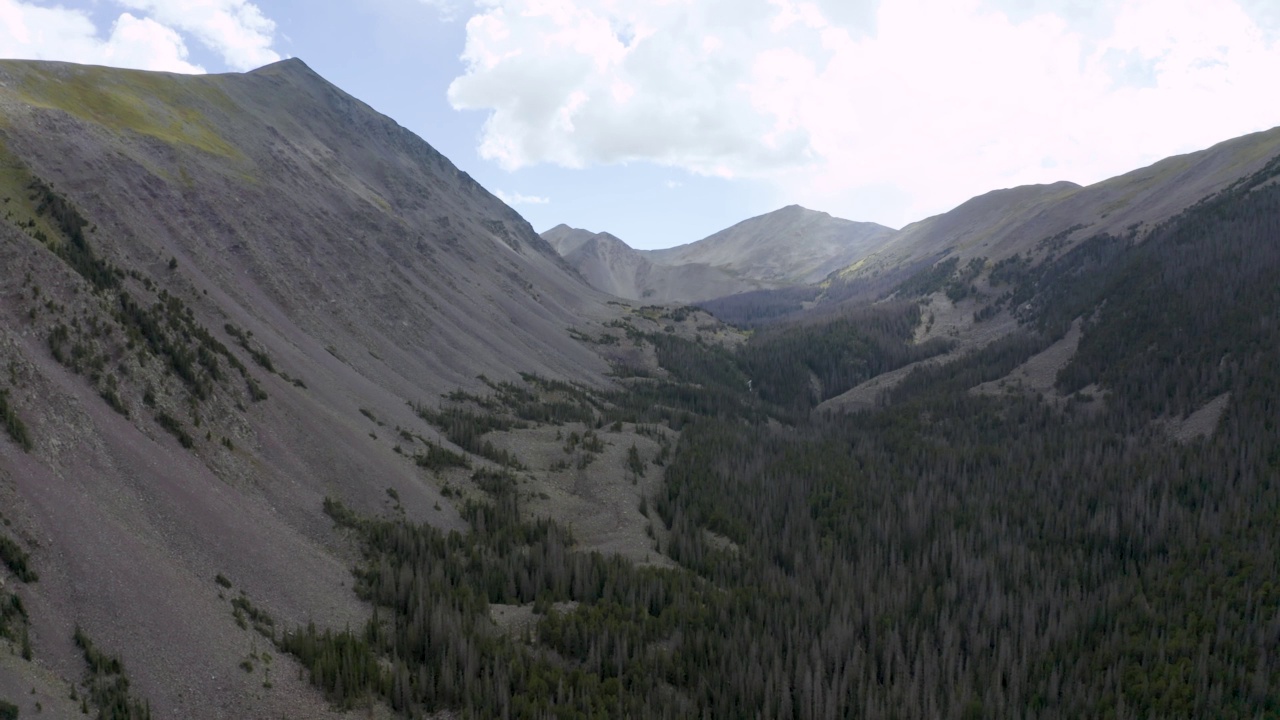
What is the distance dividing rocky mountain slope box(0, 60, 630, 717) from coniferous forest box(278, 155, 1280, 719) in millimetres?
2170

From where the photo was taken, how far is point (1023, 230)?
105 m

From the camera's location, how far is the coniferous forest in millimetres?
17031

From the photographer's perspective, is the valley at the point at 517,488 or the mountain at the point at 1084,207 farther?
the mountain at the point at 1084,207

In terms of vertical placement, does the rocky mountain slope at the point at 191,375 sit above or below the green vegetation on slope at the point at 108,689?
above

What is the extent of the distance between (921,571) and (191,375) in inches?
1018

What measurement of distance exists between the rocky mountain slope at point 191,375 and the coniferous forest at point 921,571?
2.17 meters

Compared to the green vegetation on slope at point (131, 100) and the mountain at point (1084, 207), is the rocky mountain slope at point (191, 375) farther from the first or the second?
the mountain at point (1084, 207)

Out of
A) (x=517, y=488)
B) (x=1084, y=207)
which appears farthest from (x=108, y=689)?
(x=1084, y=207)

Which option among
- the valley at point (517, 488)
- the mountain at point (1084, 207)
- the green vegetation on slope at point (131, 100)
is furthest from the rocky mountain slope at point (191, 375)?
the mountain at point (1084, 207)

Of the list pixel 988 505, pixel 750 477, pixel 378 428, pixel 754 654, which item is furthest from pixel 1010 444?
pixel 378 428

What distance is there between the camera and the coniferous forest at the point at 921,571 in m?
17.0

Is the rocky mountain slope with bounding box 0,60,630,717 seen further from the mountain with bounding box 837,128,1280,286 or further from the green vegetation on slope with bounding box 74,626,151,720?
the mountain with bounding box 837,128,1280,286

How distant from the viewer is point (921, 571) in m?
26.1

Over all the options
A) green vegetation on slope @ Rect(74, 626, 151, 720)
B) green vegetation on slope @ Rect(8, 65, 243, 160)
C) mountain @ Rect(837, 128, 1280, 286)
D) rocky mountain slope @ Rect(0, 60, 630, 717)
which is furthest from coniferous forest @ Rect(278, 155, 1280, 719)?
green vegetation on slope @ Rect(8, 65, 243, 160)
